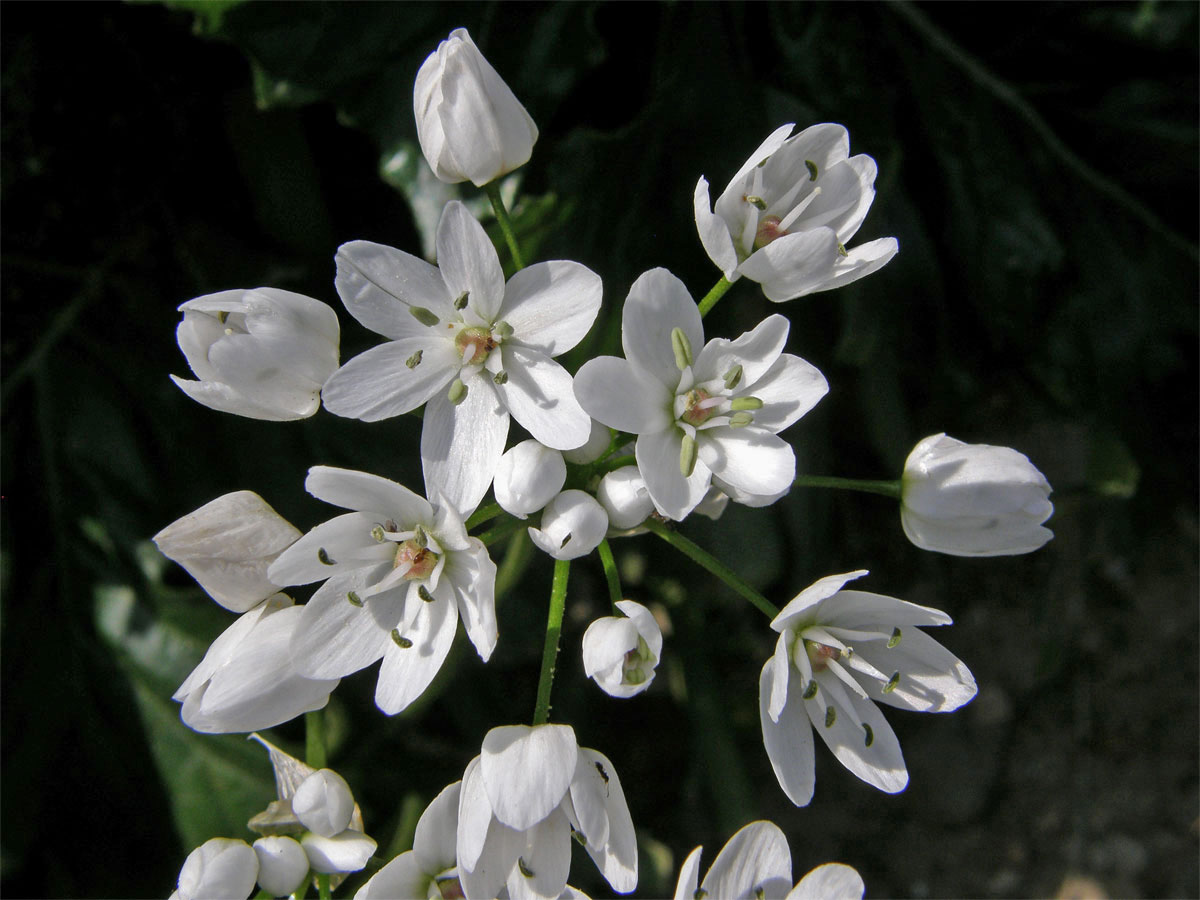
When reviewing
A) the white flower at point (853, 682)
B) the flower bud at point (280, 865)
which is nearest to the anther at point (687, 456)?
the white flower at point (853, 682)

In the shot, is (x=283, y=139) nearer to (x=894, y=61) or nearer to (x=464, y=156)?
(x=464, y=156)

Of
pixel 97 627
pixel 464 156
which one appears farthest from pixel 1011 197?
pixel 97 627

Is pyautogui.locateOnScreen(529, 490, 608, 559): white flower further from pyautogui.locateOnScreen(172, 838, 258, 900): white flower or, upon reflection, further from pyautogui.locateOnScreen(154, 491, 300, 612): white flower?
pyautogui.locateOnScreen(172, 838, 258, 900): white flower

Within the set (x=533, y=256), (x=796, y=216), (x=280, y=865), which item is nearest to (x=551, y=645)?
(x=280, y=865)

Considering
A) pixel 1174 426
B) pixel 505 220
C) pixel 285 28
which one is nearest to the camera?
pixel 505 220

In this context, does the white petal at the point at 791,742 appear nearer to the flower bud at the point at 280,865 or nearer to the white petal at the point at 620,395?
the white petal at the point at 620,395
